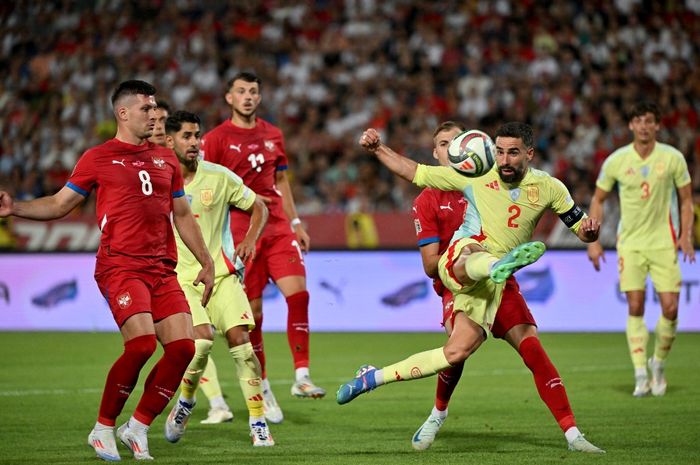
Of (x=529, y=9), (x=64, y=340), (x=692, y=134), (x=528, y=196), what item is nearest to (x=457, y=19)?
(x=529, y=9)

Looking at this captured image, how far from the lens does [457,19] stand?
23219 mm

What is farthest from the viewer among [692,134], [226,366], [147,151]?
[692,134]

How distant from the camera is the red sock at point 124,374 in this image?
718cm

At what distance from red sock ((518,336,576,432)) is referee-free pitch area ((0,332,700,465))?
0.22m

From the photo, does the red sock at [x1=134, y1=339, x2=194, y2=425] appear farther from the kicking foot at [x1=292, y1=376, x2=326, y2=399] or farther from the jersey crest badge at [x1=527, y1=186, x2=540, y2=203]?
the jersey crest badge at [x1=527, y1=186, x2=540, y2=203]

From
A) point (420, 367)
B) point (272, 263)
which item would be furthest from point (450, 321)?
point (272, 263)

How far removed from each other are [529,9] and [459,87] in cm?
264

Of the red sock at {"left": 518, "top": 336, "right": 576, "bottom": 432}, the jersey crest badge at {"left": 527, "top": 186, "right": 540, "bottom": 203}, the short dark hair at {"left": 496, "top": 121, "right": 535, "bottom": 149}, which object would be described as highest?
the short dark hair at {"left": 496, "top": 121, "right": 535, "bottom": 149}

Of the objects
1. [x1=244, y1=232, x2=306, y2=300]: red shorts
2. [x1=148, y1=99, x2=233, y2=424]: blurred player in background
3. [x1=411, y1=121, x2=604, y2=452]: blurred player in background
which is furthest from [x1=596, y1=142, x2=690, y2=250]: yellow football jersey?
[x1=148, y1=99, x2=233, y2=424]: blurred player in background

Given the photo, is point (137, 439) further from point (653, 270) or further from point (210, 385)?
point (653, 270)

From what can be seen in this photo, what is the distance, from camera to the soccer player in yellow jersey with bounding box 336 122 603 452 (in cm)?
739

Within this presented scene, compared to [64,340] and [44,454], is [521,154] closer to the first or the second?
[44,454]

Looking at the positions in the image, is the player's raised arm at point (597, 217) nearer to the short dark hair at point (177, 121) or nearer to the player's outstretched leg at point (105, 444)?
the short dark hair at point (177, 121)

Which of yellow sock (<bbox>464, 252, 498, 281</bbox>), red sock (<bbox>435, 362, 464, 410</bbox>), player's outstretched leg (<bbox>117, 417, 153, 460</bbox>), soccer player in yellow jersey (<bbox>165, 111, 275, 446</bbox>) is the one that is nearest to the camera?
yellow sock (<bbox>464, 252, 498, 281</bbox>)
